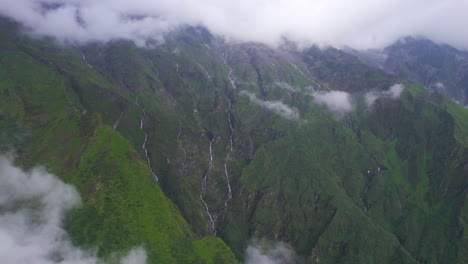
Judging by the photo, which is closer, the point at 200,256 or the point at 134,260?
the point at 134,260

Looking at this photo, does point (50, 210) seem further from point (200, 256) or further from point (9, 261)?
point (200, 256)

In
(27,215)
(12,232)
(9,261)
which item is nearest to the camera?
(9,261)

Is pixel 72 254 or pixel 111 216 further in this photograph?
pixel 111 216

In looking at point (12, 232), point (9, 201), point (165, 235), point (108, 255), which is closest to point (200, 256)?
point (165, 235)

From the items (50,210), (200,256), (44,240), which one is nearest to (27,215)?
(50,210)

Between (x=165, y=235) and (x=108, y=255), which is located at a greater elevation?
(x=165, y=235)

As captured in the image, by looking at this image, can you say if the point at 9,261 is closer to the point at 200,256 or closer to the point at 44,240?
the point at 44,240

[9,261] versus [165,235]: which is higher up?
[165,235]

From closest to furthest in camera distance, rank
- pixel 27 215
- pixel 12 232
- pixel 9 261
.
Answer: pixel 9 261, pixel 12 232, pixel 27 215

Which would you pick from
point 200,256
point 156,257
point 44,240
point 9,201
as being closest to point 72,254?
point 44,240
